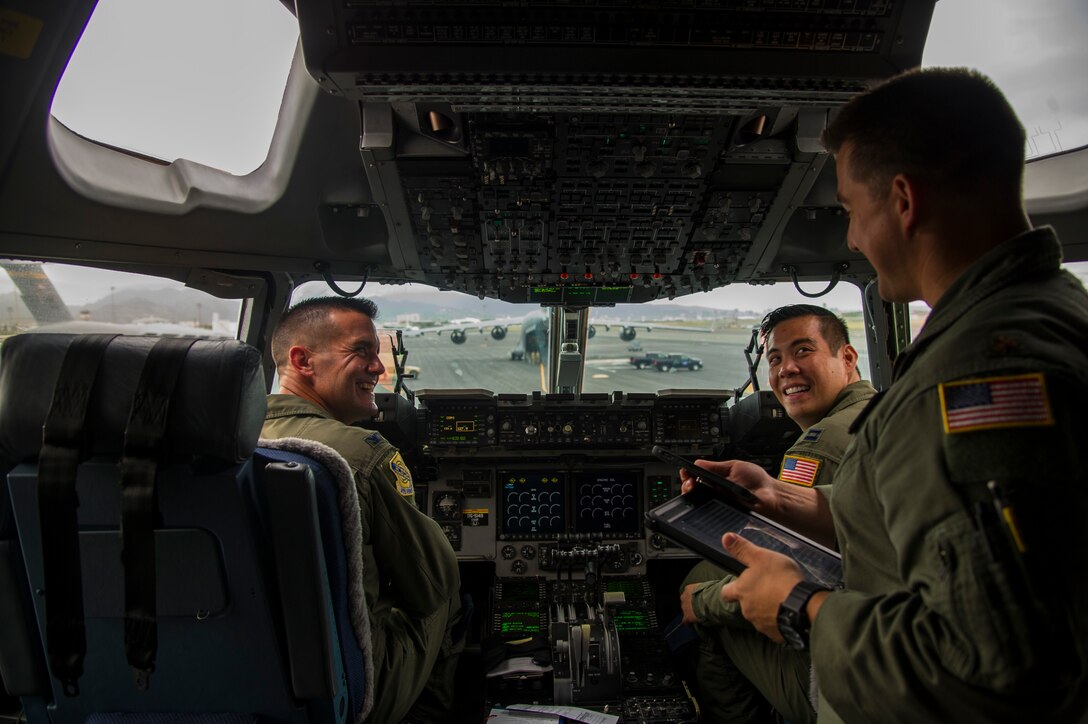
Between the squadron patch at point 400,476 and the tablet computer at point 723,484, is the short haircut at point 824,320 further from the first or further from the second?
the squadron patch at point 400,476

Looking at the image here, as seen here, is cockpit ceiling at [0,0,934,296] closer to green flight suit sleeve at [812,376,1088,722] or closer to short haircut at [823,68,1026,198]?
short haircut at [823,68,1026,198]

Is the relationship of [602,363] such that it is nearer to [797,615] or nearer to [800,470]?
[800,470]

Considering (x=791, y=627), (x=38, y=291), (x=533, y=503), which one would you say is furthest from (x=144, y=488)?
(x=533, y=503)

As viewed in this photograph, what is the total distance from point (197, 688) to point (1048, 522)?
160 cm

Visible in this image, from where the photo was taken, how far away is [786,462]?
7.52 feet

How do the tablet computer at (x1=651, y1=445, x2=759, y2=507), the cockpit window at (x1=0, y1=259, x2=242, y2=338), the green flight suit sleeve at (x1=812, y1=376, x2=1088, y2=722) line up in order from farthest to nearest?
the cockpit window at (x1=0, y1=259, x2=242, y2=338), the tablet computer at (x1=651, y1=445, x2=759, y2=507), the green flight suit sleeve at (x1=812, y1=376, x2=1088, y2=722)

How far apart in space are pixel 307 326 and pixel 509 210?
0.92 meters

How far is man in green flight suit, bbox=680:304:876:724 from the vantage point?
218 cm

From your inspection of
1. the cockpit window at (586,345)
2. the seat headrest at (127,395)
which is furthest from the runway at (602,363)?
the seat headrest at (127,395)

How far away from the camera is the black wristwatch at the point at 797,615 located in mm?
997

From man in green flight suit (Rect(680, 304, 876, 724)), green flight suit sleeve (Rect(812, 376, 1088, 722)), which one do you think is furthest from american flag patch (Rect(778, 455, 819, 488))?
green flight suit sleeve (Rect(812, 376, 1088, 722))

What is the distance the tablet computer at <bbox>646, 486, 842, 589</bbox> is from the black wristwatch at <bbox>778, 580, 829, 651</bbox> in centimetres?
33

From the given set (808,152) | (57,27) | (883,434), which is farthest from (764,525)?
(57,27)

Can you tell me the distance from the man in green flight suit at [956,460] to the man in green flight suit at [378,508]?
1.13 meters
